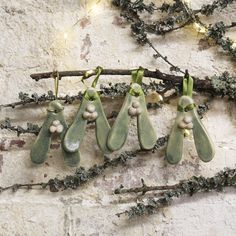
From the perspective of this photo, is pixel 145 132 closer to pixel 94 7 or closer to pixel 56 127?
pixel 56 127

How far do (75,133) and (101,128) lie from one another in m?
0.06

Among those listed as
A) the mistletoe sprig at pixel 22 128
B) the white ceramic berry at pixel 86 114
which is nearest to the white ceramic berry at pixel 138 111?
the white ceramic berry at pixel 86 114

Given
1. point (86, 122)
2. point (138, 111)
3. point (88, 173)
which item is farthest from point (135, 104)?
point (88, 173)

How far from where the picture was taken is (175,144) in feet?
3.76

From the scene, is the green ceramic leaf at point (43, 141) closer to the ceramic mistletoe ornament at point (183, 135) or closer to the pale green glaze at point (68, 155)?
the pale green glaze at point (68, 155)

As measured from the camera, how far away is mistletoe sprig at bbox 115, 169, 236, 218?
3.97 feet

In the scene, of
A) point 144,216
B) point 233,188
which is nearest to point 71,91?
point 144,216

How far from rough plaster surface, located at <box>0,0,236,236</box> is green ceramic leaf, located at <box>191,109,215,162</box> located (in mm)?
104

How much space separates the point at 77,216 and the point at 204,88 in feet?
1.43

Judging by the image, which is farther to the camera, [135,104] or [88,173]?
A: [88,173]

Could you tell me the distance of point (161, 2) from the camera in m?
1.31

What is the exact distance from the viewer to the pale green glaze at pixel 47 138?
1171 millimetres

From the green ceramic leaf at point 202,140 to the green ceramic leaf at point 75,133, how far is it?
246 mm

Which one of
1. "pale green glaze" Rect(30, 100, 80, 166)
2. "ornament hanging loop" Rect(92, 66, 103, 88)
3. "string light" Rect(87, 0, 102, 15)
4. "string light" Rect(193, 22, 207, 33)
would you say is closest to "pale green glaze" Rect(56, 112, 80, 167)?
"pale green glaze" Rect(30, 100, 80, 166)
